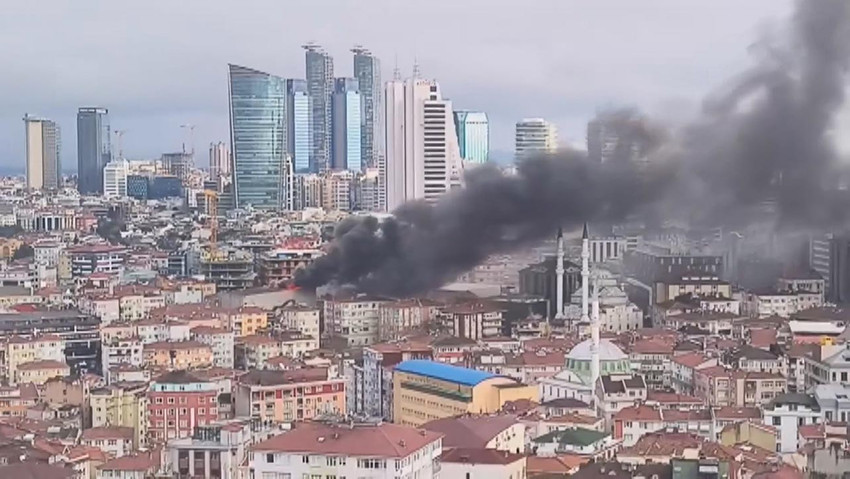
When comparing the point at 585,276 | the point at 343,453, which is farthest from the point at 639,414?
the point at 585,276

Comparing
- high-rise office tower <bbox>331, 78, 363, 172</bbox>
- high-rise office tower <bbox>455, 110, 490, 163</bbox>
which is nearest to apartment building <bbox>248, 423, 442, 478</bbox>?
high-rise office tower <bbox>455, 110, 490, 163</bbox>

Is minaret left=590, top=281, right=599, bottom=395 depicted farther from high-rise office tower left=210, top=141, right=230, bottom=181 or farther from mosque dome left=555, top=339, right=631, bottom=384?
high-rise office tower left=210, top=141, right=230, bottom=181

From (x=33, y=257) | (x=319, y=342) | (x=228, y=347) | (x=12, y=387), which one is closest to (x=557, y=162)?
(x=319, y=342)

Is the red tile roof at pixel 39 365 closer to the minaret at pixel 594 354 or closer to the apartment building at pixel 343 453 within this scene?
the minaret at pixel 594 354

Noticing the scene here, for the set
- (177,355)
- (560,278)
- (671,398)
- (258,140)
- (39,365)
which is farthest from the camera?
(258,140)

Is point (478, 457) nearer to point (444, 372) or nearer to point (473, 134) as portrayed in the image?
point (444, 372)

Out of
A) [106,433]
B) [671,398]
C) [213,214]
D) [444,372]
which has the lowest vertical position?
[106,433]

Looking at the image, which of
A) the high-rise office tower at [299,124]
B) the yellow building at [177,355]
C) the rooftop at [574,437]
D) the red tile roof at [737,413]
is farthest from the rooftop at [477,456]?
the high-rise office tower at [299,124]
